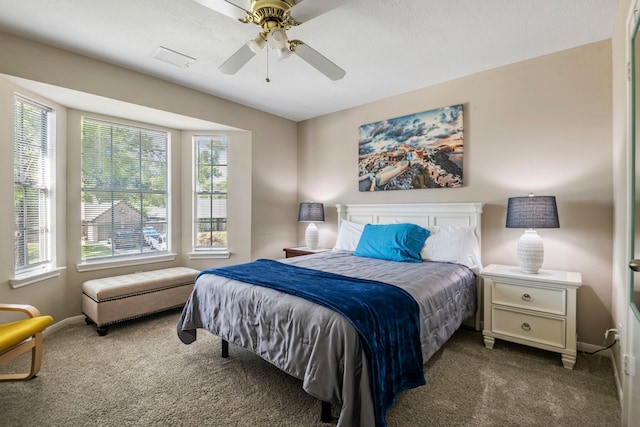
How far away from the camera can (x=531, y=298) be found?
2416 mm

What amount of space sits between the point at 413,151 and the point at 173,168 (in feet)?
10.5

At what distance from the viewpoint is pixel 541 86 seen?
279cm

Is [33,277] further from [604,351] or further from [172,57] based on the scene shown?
[604,351]

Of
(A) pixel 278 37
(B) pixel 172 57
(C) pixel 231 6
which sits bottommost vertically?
(A) pixel 278 37

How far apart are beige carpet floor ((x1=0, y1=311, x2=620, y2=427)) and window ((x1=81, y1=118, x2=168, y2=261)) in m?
1.36

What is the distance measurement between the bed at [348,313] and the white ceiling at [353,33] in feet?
4.85

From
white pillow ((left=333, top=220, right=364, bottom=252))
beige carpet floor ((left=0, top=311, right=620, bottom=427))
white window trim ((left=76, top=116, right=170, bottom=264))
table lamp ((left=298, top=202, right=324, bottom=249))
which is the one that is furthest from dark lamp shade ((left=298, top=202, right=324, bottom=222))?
beige carpet floor ((left=0, top=311, right=620, bottom=427))

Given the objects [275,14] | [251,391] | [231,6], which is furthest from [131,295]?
[275,14]

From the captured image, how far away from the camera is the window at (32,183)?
9.13 ft

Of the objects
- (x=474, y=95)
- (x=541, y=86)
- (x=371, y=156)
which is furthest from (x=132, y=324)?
(x=541, y=86)

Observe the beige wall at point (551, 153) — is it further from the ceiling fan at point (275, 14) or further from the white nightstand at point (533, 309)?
the ceiling fan at point (275, 14)

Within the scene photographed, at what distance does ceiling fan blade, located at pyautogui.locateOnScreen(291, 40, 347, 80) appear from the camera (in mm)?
1950

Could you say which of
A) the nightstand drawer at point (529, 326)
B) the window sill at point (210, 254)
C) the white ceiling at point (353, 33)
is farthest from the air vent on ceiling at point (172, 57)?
the nightstand drawer at point (529, 326)

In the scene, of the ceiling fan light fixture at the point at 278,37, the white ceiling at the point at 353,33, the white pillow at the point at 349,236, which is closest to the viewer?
the ceiling fan light fixture at the point at 278,37
